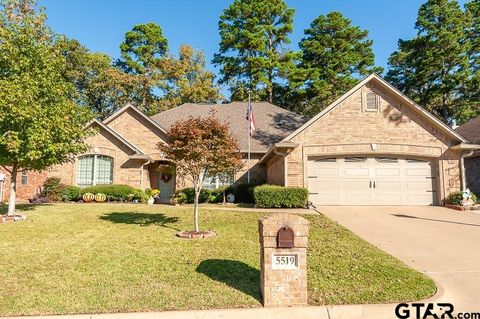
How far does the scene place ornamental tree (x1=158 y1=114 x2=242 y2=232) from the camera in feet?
31.5

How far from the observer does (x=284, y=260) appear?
488cm

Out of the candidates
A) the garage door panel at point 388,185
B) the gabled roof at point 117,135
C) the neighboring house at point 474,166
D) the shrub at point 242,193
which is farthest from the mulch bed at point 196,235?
the neighboring house at point 474,166

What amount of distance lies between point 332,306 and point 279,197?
1038 centimetres

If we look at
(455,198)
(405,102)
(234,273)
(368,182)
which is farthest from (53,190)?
(455,198)

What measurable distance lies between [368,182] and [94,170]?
1659 cm

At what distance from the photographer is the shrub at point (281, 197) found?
1495cm

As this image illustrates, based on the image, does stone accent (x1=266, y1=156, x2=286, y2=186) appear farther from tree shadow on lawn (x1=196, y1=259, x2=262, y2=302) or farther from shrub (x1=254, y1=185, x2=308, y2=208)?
tree shadow on lawn (x1=196, y1=259, x2=262, y2=302)

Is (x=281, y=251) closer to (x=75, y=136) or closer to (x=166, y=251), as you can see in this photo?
(x=166, y=251)

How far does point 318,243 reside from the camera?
8.45 meters

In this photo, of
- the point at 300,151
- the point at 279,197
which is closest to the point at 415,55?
the point at 300,151

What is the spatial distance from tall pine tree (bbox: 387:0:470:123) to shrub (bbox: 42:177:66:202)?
34701 mm

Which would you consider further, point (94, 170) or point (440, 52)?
point (440, 52)

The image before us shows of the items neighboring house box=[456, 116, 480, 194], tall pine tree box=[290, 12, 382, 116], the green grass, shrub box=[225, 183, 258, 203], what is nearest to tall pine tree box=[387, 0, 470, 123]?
tall pine tree box=[290, 12, 382, 116]

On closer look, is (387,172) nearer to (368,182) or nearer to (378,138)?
(368,182)
